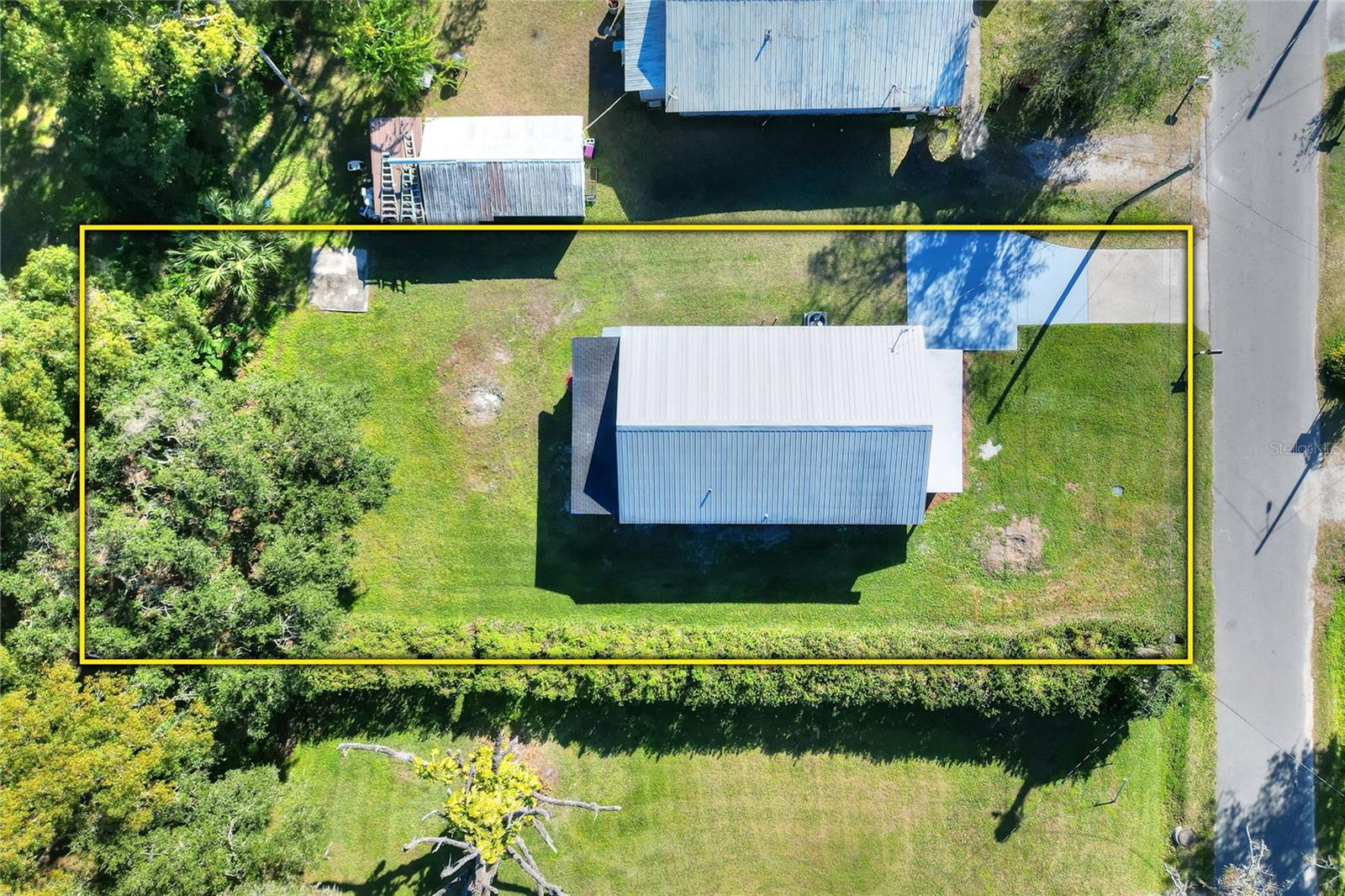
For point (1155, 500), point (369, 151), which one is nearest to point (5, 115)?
point (369, 151)

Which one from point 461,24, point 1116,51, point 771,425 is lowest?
point 771,425

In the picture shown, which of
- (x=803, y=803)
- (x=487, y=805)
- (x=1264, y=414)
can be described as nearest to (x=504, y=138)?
(x=487, y=805)

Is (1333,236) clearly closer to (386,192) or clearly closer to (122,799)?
(386,192)

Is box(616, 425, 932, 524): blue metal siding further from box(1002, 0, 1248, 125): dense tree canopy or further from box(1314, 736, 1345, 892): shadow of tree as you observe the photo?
box(1314, 736, 1345, 892): shadow of tree

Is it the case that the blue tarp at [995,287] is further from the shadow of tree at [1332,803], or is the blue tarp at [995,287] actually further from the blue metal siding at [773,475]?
the shadow of tree at [1332,803]

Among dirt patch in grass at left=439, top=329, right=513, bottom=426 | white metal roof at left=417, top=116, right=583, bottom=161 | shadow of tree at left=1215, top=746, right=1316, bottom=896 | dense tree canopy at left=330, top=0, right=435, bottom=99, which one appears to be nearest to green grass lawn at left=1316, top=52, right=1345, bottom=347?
shadow of tree at left=1215, top=746, right=1316, bottom=896
